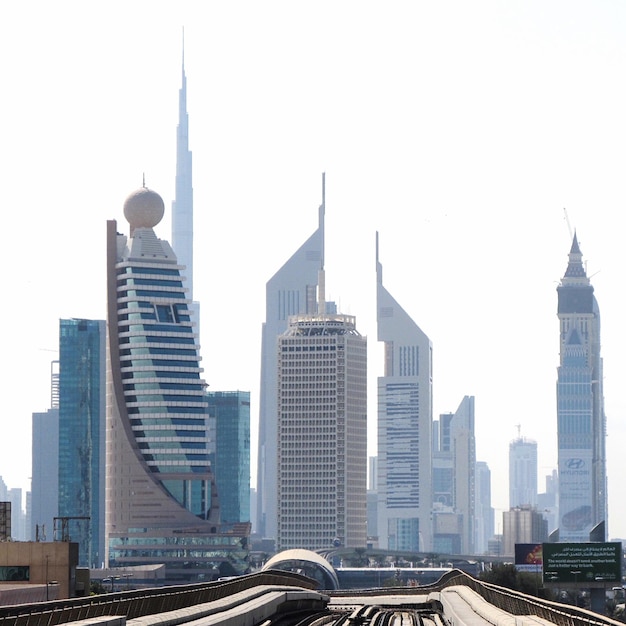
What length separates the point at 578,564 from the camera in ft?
436

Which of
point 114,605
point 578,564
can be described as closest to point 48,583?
point 114,605

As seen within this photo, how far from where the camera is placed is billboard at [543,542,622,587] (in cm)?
13138

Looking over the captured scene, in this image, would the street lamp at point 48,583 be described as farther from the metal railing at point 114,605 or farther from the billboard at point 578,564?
the billboard at point 578,564

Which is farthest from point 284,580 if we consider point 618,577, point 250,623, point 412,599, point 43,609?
point 43,609

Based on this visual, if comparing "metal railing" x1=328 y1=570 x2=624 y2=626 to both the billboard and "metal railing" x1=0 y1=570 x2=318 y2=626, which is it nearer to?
"metal railing" x1=0 y1=570 x2=318 y2=626

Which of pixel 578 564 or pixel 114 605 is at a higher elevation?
pixel 114 605

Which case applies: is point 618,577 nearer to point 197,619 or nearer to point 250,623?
point 250,623

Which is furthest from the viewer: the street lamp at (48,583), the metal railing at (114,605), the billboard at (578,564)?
the billboard at (578,564)

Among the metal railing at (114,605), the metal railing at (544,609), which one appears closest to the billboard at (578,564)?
the metal railing at (544,609)

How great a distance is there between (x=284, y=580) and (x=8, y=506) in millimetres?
27281

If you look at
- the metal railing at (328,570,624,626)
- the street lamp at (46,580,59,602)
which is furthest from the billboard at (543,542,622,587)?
the street lamp at (46,580,59,602)

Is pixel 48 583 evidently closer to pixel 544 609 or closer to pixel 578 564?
pixel 544 609

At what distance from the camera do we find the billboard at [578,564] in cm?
13138

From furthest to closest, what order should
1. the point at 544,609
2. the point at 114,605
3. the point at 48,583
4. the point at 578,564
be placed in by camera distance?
1. the point at 578,564
2. the point at 48,583
3. the point at 544,609
4. the point at 114,605
